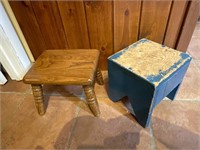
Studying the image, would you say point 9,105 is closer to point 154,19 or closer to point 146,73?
point 146,73

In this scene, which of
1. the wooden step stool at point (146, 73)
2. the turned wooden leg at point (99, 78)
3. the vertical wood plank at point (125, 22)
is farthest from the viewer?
the turned wooden leg at point (99, 78)

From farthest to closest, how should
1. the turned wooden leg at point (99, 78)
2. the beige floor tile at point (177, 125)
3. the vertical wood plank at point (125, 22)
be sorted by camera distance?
the turned wooden leg at point (99, 78) < the vertical wood plank at point (125, 22) < the beige floor tile at point (177, 125)

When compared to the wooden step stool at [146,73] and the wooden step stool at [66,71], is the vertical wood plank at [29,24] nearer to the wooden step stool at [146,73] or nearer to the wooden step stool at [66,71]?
the wooden step stool at [66,71]

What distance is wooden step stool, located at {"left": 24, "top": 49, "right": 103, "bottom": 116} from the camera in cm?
68

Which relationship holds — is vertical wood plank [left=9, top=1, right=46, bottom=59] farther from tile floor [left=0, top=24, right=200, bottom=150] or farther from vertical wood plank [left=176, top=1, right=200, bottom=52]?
vertical wood plank [left=176, top=1, right=200, bottom=52]

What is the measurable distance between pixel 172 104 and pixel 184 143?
23 cm

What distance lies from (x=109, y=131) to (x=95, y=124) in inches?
3.5

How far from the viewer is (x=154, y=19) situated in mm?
868

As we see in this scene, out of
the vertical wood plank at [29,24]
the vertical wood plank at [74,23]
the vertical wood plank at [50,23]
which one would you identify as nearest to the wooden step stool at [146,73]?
the vertical wood plank at [74,23]

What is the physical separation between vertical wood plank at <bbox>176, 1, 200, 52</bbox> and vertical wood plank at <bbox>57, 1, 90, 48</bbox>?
1.98 feet

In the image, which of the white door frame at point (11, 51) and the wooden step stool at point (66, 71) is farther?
the white door frame at point (11, 51)

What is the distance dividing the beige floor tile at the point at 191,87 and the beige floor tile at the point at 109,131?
1.18ft

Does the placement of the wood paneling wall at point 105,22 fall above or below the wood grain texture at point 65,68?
above

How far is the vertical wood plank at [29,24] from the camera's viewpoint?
2.85ft
